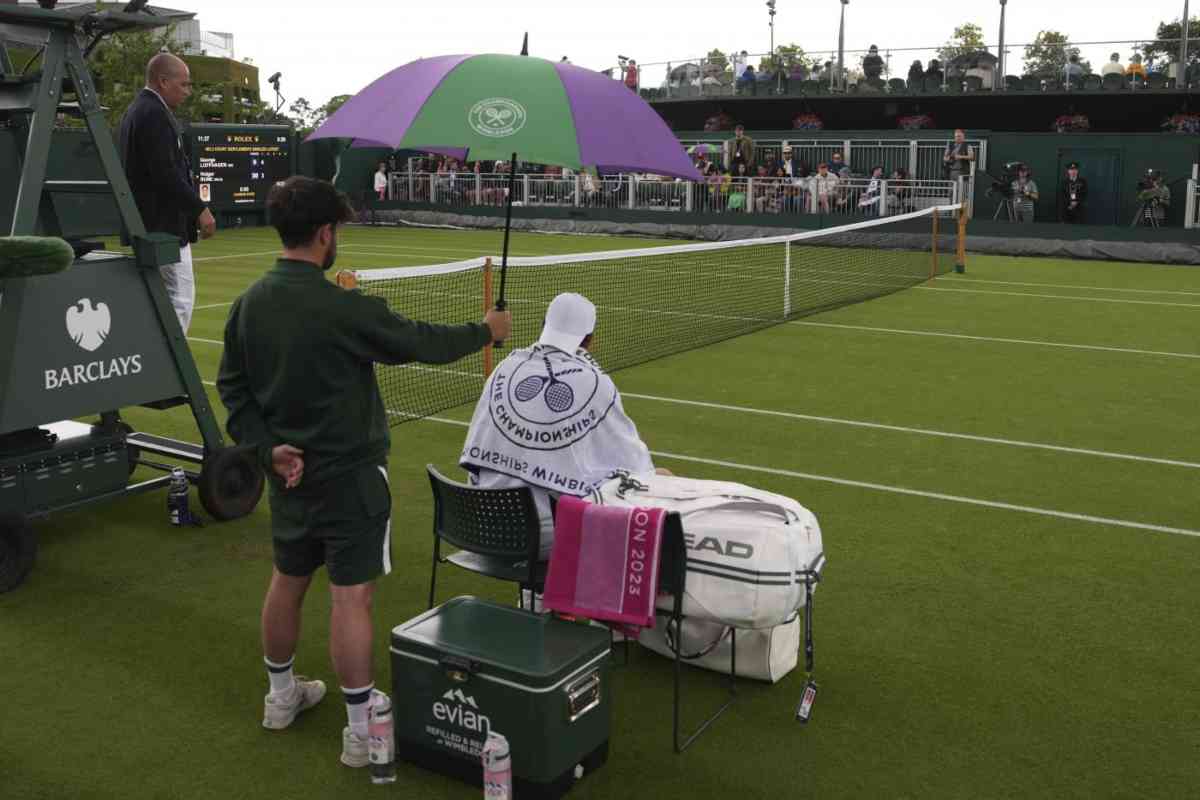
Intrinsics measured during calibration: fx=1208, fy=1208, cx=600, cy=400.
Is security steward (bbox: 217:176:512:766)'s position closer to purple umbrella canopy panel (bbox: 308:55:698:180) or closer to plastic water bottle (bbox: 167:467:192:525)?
purple umbrella canopy panel (bbox: 308:55:698:180)

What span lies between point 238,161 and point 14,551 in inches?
1080

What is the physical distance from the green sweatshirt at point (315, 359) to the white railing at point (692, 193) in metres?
23.3

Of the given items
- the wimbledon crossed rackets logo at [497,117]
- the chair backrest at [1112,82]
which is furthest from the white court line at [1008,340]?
the chair backrest at [1112,82]

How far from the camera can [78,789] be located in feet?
14.1

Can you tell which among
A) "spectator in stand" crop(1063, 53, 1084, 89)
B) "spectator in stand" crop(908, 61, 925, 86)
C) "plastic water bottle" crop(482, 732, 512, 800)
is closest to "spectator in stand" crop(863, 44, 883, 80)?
"spectator in stand" crop(908, 61, 925, 86)

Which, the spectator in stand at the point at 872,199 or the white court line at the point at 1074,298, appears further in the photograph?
the spectator in stand at the point at 872,199

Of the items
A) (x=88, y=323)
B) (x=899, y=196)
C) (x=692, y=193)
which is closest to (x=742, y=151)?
(x=692, y=193)

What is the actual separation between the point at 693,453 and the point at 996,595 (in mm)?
3280

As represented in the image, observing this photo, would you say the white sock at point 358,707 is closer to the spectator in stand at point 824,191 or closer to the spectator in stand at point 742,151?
the spectator in stand at point 824,191

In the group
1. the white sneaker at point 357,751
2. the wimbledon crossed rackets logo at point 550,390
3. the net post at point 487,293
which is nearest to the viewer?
the white sneaker at point 357,751

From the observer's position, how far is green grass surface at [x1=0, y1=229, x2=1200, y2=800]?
445cm

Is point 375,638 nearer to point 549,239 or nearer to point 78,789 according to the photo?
point 78,789

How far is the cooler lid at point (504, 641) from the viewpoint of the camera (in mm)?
4102

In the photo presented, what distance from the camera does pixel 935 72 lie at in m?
39.5
